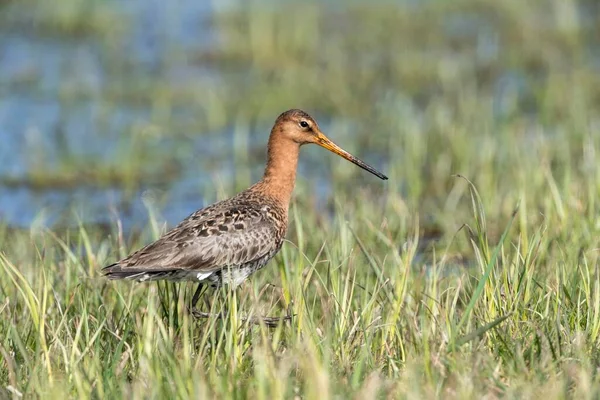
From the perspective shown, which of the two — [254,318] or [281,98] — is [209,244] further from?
[281,98]

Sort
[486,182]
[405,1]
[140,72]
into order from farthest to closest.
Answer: [405,1], [140,72], [486,182]

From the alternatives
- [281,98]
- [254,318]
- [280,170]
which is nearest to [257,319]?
[254,318]

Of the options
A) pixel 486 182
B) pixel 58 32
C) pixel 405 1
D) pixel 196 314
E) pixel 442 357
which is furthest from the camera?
pixel 405 1

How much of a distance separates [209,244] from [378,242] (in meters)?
1.70

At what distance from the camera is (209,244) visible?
5949 mm

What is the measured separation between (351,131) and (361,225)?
340 cm

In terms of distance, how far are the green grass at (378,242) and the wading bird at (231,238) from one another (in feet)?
0.41

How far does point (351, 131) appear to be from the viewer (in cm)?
1105

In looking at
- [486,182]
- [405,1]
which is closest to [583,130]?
[486,182]

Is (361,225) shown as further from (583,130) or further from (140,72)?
(140,72)

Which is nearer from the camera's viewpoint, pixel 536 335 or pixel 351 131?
pixel 536 335

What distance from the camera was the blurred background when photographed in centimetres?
941

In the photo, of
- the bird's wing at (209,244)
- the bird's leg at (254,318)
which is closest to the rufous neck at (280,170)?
the bird's wing at (209,244)

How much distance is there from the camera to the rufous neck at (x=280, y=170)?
6555 millimetres
